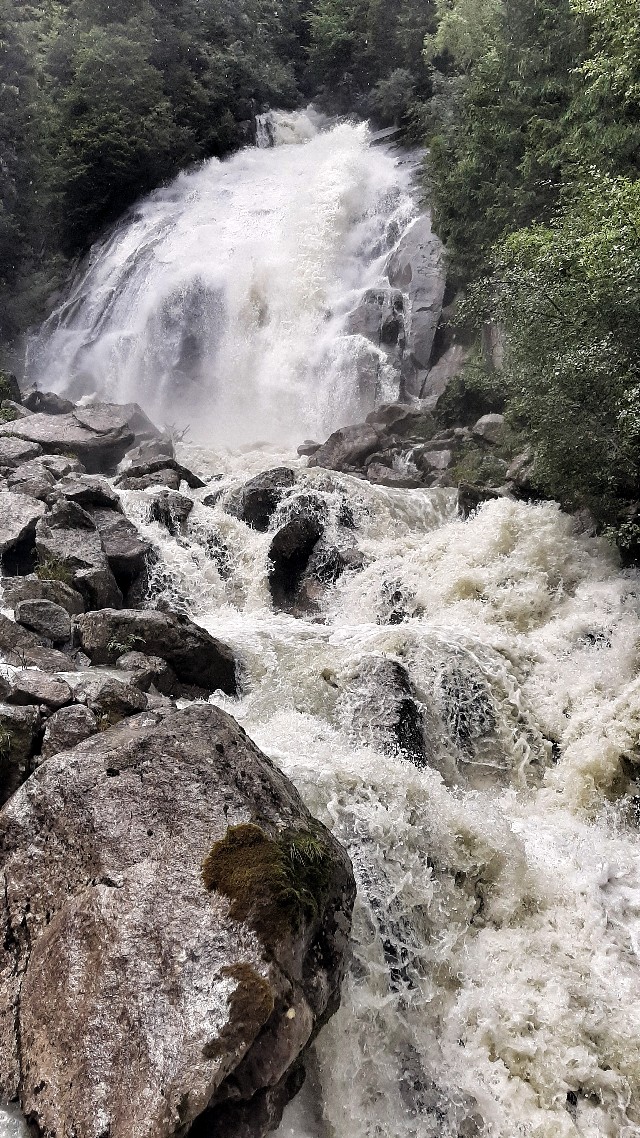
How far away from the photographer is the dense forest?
381 inches

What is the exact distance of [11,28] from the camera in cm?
2327

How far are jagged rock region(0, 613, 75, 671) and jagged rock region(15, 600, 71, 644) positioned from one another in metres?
0.23

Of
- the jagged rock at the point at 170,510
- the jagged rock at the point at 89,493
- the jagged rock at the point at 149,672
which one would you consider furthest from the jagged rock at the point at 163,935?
the jagged rock at the point at 170,510

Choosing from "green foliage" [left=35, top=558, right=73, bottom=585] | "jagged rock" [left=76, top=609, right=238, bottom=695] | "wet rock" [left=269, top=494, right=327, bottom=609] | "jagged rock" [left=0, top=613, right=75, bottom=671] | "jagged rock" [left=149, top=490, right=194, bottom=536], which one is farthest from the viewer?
"jagged rock" [left=149, top=490, right=194, bottom=536]

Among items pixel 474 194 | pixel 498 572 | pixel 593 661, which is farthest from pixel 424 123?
pixel 593 661

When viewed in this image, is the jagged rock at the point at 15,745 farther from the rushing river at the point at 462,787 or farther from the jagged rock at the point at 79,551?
the jagged rock at the point at 79,551

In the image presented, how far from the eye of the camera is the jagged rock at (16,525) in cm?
1022

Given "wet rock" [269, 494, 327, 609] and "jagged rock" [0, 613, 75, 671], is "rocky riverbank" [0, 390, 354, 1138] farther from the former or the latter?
"wet rock" [269, 494, 327, 609]

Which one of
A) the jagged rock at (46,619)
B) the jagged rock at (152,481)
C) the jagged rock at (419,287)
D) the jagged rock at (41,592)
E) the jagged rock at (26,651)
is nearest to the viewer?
the jagged rock at (26,651)

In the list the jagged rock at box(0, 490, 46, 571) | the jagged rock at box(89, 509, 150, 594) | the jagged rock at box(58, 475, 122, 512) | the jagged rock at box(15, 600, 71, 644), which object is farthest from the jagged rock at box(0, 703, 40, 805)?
the jagged rock at box(58, 475, 122, 512)

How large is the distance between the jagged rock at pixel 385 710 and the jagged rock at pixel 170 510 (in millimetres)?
5247

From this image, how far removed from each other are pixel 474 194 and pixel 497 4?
4.65 meters

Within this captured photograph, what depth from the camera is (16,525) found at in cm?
1046

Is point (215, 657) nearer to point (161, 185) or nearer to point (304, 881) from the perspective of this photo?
point (304, 881)
